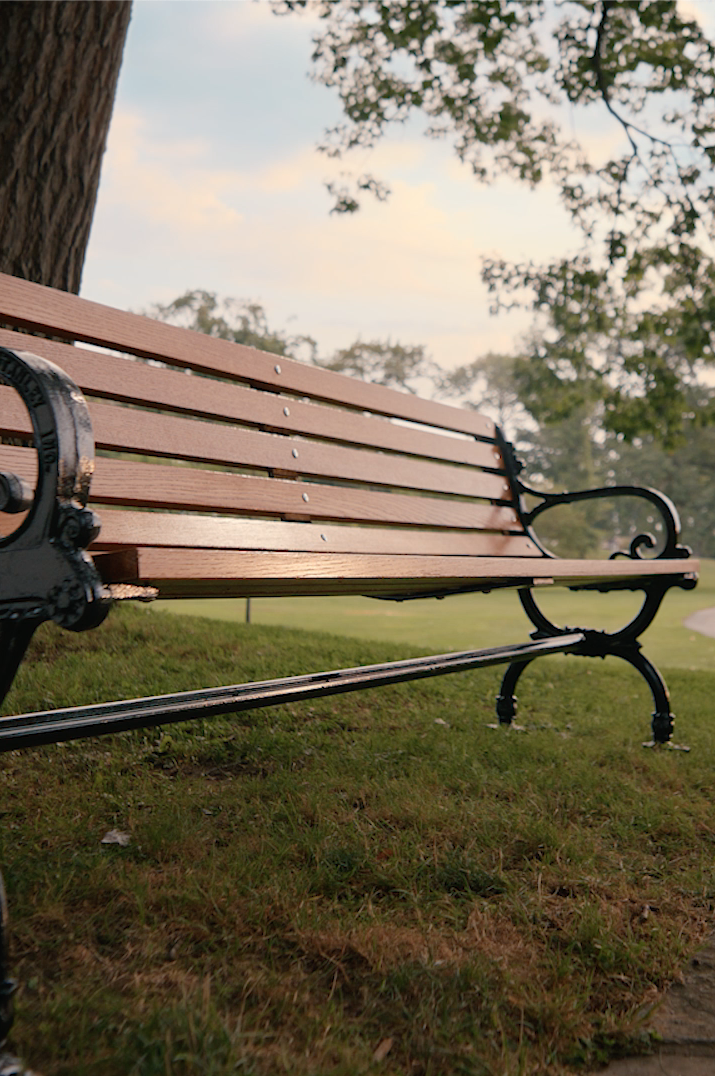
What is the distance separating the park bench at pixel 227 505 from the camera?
1.21 m

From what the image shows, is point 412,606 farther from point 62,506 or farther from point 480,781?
point 62,506

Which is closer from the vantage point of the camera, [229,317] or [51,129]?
[51,129]

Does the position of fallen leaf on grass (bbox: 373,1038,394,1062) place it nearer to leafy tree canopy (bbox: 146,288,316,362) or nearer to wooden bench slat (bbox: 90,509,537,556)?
wooden bench slat (bbox: 90,509,537,556)

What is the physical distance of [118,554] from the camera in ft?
4.00

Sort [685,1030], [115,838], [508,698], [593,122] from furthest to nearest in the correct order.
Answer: [593,122] → [508,698] → [115,838] → [685,1030]

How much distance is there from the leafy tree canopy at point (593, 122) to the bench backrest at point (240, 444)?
5398 millimetres

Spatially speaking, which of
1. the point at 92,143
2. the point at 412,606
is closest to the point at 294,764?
the point at 92,143

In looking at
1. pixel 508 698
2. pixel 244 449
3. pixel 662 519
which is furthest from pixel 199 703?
pixel 662 519

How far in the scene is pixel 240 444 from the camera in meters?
2.45

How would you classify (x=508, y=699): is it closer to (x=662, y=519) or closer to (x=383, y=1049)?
(x=662, y=519)

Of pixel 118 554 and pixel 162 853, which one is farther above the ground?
pixel 118 554

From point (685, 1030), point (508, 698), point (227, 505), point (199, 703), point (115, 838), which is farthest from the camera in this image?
point (508, 698)

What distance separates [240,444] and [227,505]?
0.22 metres

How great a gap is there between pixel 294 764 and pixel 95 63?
2.86m
